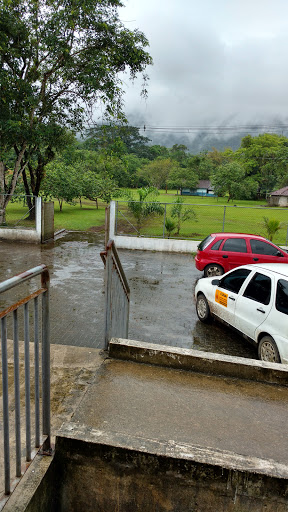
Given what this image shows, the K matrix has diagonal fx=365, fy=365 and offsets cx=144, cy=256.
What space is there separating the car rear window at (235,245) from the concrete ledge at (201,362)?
7.71 meters

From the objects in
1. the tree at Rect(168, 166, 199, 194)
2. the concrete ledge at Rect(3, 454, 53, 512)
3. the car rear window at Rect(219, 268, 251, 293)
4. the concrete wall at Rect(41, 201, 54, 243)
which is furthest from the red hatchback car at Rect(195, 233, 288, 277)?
the tree at Rect(168, 166, 199, 194)

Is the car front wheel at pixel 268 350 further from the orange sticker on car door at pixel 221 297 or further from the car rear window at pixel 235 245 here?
the car rear window at pixel 235 245

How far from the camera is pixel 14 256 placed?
1465 centimetres

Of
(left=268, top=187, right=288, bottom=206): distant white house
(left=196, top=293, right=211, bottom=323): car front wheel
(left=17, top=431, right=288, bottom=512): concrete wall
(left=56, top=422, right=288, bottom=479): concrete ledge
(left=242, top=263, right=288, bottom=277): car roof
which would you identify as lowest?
(left=196, top=293, right=211, bottom=323): car front wheel

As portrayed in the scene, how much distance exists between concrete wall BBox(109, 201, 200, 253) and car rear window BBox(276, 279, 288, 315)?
455 inches

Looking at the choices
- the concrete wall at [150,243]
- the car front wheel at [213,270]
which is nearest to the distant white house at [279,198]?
the concrete wall at [150,243]

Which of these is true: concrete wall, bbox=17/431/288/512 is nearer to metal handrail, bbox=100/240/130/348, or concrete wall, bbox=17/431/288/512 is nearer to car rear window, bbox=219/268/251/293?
metal handrail, bbox=100/240/130/348

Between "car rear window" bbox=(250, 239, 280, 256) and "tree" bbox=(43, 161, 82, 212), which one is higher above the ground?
"tree" bbox=(43, 161, 82, 212)

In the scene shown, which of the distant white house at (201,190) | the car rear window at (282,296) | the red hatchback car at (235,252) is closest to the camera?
the car rear window at (282,296)

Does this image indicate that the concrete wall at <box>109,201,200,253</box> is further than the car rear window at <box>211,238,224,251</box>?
Yes

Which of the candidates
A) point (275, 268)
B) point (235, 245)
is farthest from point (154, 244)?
point (275, 268)

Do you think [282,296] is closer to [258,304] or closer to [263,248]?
[258,304]

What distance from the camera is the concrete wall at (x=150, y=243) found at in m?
17.4

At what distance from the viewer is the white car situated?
558 cm
